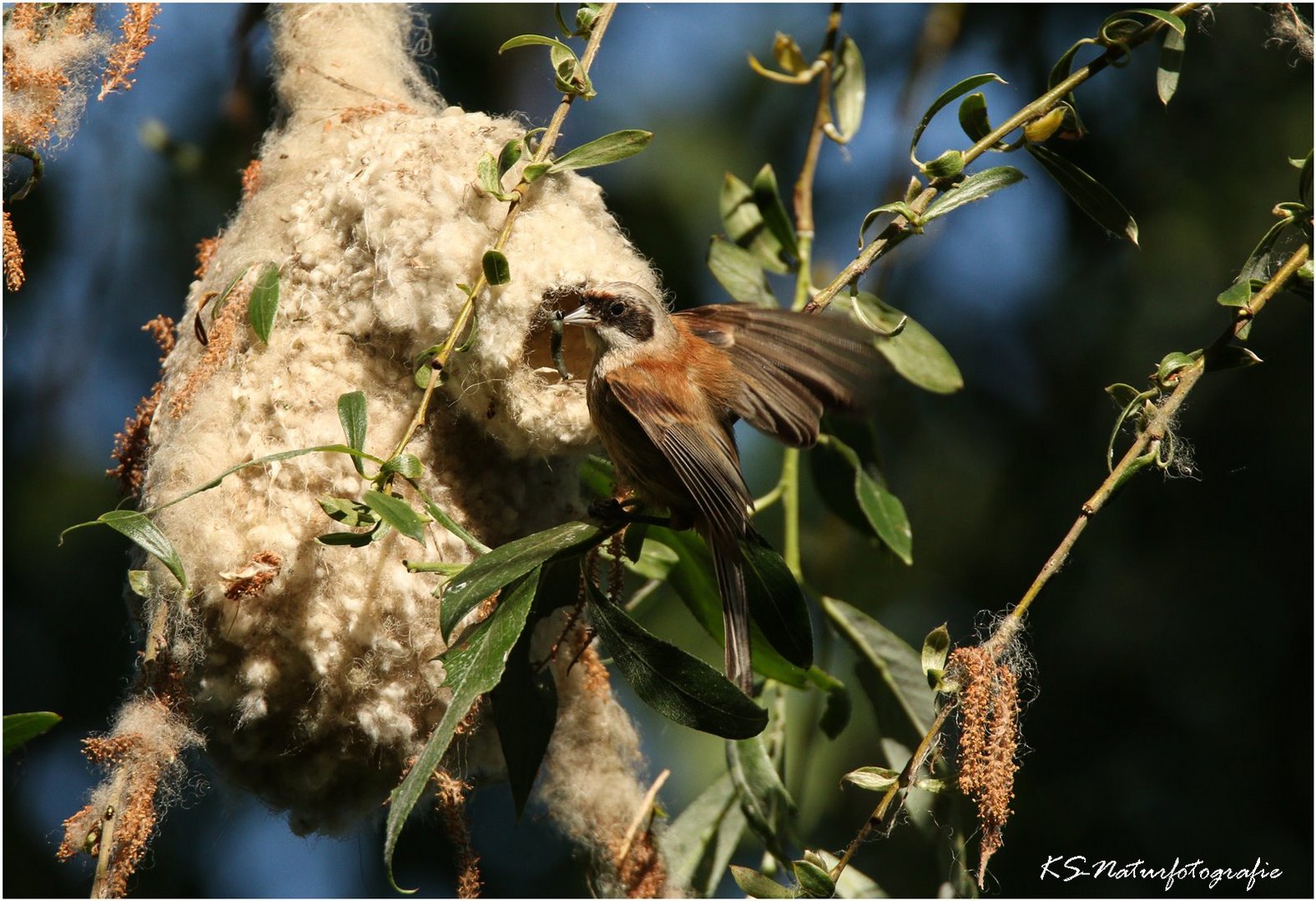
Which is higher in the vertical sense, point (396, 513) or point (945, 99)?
point (945, 99)

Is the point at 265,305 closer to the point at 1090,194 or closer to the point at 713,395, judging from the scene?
the point at 713,395

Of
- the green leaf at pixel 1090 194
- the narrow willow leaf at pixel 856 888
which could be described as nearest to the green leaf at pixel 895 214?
the green leaf at pixel 1090 194

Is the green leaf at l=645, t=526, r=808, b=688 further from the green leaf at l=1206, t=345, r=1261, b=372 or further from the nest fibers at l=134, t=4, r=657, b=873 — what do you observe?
the green leaf at l=1206, t=345, r=1261, b=372

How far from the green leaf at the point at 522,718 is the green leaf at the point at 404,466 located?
0.86ft

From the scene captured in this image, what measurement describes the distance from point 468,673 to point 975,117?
1027 mm

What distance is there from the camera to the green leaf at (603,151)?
1.68m

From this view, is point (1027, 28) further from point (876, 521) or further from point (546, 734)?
point (546, 734)

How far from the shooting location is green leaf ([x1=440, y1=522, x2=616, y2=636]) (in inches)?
55.5

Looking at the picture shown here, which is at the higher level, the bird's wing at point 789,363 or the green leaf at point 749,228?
the green leaf at point 749,228

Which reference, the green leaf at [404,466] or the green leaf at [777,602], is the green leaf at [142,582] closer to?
the green leaf at [404,466]

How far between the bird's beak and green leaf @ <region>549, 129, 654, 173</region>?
206 millimetres

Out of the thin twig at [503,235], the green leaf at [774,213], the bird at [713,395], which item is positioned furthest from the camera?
the green leaf at [774,213]

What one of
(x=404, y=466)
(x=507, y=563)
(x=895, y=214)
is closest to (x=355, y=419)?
(x=404, y=466)

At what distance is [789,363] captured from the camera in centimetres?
182
